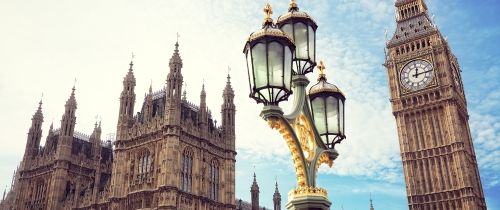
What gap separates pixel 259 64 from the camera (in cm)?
826

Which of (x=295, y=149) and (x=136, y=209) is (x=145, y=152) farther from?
(x=295, y=149)

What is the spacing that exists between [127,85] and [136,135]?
552 cm

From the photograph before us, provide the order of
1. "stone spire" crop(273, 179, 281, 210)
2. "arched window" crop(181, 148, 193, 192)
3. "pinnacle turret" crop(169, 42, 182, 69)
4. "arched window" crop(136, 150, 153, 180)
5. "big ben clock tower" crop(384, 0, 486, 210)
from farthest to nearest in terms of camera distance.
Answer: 1. "big ben clock tower" crop(384, 0, 486, 210)
2. "stone spire" crop(273, 179, 281, 210)
3. "pinnacle turret" crop(169, 42, 182, 69)
4. "arched window" crop(136, 150, 153, 180)
5. "arched window" crop(181, 148, 193, 192)

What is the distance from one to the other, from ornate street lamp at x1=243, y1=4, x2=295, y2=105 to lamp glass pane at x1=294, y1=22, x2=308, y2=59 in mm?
1484

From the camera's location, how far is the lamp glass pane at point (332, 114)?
9.95 meters

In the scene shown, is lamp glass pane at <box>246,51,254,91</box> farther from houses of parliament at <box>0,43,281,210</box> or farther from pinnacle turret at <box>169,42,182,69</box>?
pinnacle turret at <box>169,42,182,69</box>

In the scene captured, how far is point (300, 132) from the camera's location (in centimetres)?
909

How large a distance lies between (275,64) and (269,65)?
4.0 inches

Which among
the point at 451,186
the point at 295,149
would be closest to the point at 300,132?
the point at 295,149

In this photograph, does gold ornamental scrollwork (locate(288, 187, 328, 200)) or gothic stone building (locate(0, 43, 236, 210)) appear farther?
gothic stone building (locate(0, 43, 236, 210))

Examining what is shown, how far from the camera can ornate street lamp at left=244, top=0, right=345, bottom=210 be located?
820 centimetres

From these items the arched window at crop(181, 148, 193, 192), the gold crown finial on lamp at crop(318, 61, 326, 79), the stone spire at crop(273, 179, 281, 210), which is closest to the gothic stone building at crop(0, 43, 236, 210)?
the arched window at crop(181, 148, 193, 192)

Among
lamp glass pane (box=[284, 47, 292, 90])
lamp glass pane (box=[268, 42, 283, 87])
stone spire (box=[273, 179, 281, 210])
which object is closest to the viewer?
lamp glass pane (box=[268, 42, 283, 87])

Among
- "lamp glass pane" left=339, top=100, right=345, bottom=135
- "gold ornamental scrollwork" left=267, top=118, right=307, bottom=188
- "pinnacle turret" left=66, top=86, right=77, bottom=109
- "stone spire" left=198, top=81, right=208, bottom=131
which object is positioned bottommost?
"gold ornamental scrollwork" left=267, top=118, right=307, bottom=188
